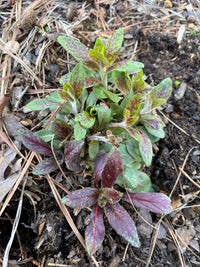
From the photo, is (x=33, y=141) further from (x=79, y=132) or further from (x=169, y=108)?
(x=169, y=108)

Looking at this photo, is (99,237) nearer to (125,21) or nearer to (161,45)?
(161,45)

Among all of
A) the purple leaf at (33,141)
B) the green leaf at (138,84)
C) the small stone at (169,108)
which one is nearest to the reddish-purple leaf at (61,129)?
the purple leaf at (33,141)

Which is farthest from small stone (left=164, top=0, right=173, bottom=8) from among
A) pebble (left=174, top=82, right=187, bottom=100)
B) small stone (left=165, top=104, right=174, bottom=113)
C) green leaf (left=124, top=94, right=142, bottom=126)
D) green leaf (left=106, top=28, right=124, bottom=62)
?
green leaf (left=124, top=94, right=142, bottom=126)

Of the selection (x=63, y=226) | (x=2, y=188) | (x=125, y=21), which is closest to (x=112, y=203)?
(x=63, y=226)

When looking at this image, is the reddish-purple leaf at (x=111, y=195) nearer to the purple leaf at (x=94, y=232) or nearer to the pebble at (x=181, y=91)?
the purple leaf at (x=94, y=232)

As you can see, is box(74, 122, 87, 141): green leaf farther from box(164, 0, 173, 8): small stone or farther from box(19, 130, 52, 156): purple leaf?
box(164, 0, 173, 8): small stone
